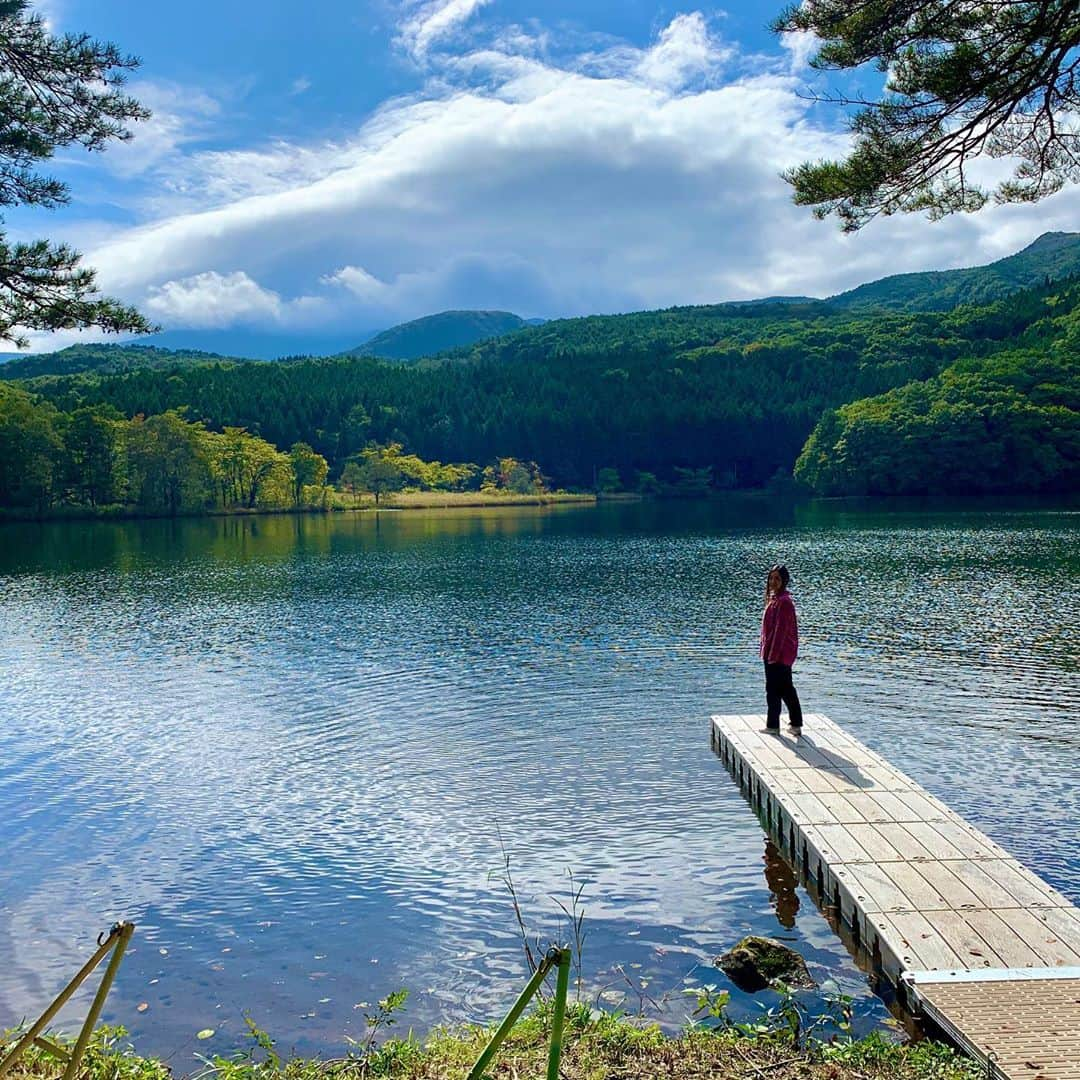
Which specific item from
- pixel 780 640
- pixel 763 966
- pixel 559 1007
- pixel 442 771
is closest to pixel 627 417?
pixel 442 771

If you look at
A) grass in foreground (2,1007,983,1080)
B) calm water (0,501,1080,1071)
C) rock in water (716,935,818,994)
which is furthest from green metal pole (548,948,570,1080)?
rock in water (716,935,818,994)

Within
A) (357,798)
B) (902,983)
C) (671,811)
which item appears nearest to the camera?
(902,983)

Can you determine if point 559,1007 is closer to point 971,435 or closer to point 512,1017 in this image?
point 512,1017

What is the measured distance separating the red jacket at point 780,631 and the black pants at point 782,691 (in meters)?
0.17

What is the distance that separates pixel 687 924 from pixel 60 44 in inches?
496

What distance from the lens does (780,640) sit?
1446cm

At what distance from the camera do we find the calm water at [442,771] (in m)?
9.19

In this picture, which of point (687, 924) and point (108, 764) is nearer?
point (687, 924)

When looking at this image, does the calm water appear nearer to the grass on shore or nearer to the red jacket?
the red jacket

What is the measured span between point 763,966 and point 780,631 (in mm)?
6730

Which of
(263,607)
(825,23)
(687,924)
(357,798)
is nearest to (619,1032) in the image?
(687,924)

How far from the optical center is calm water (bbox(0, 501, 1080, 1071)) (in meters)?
9.19

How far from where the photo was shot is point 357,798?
14273 mm

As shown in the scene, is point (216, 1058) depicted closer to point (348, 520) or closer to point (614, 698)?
point (614, 698)
